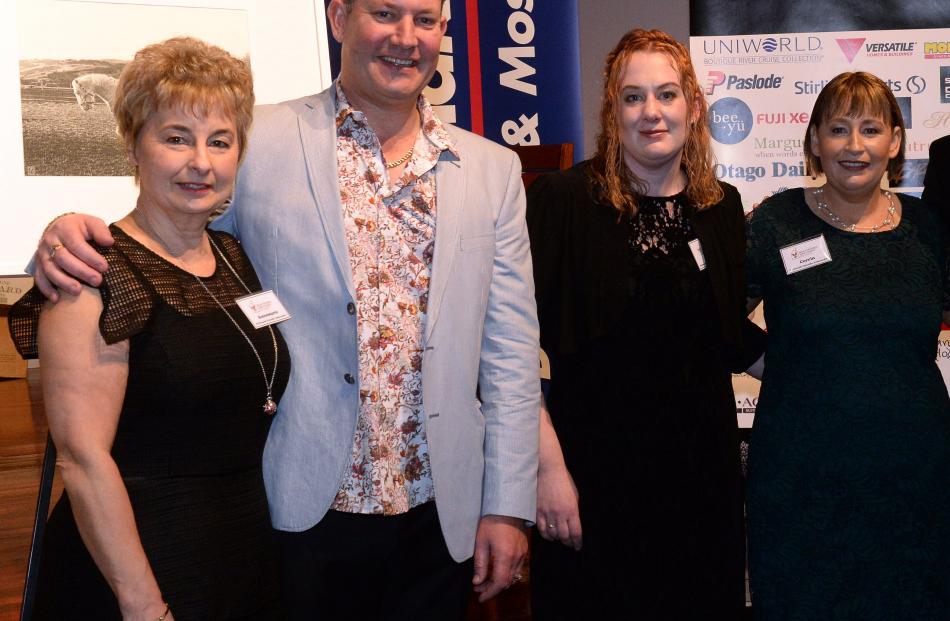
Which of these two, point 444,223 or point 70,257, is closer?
point 70,257

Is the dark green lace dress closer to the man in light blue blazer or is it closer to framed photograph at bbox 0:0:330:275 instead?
the man in light blue blazer

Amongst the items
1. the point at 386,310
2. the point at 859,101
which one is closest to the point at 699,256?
the point at 859,101

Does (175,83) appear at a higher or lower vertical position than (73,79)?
lower

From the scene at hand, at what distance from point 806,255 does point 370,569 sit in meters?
1.37

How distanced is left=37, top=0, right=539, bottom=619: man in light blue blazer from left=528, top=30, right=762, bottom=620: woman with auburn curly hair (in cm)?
28

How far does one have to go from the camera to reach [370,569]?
5.70 feet

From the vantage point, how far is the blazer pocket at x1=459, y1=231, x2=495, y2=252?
1821 millimetres

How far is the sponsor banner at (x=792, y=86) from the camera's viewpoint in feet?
15.7

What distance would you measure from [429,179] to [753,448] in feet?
3.81

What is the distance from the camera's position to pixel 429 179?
6.12ft

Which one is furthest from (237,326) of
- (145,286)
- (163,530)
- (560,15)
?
(560,15)

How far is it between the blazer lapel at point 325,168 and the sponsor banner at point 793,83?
11.2 ft

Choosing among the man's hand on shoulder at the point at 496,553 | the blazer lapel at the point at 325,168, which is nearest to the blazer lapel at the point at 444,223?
the blazer lapel at the point at 325,168

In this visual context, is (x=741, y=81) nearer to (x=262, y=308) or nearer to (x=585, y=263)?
(x=585, y=263)
